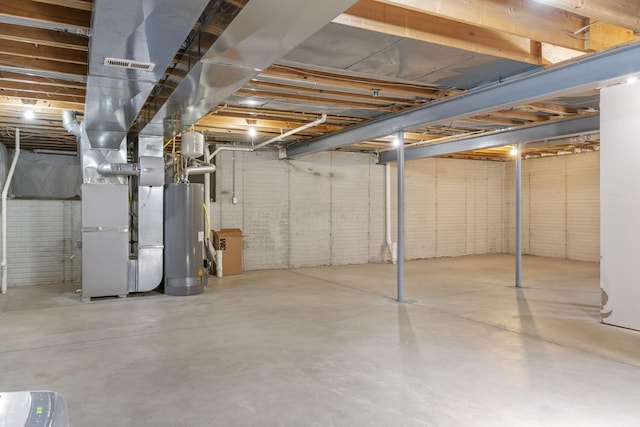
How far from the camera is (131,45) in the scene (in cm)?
241

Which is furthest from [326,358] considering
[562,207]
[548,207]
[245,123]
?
[548,207]

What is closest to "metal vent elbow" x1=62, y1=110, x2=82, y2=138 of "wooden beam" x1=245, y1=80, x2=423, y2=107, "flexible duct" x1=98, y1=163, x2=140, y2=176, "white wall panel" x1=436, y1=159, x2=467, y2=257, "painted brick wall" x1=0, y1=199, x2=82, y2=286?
"flexible duct" x1=98, y1=163, x2=140, y2=176

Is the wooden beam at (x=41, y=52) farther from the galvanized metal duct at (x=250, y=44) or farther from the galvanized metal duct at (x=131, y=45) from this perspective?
the galvanized metal duct at (x=250, y=44)

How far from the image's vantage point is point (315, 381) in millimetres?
2859

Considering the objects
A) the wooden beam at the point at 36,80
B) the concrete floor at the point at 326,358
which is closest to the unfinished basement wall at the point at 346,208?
the concrete floor at the point at 326,358

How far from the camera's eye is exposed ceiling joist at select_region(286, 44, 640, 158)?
10.4 ft

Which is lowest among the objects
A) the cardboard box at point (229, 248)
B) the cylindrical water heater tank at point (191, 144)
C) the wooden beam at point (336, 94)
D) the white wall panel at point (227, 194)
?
the cardboard box at point (229, 248)

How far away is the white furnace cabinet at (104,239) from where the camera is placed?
532 cm

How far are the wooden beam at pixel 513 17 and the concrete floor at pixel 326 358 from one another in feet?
7.91

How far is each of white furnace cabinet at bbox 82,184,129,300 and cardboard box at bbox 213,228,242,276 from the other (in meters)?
1.90

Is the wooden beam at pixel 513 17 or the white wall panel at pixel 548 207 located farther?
the white wall panel at pixel 548 207

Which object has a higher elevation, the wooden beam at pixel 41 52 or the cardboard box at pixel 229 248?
the wooden beam at pixel 41 52

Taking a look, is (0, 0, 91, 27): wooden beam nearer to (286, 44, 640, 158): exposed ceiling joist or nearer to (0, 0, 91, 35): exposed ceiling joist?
(0, 0, 91, 35): exposed ceiling joist

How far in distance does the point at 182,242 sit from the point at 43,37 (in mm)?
3116
